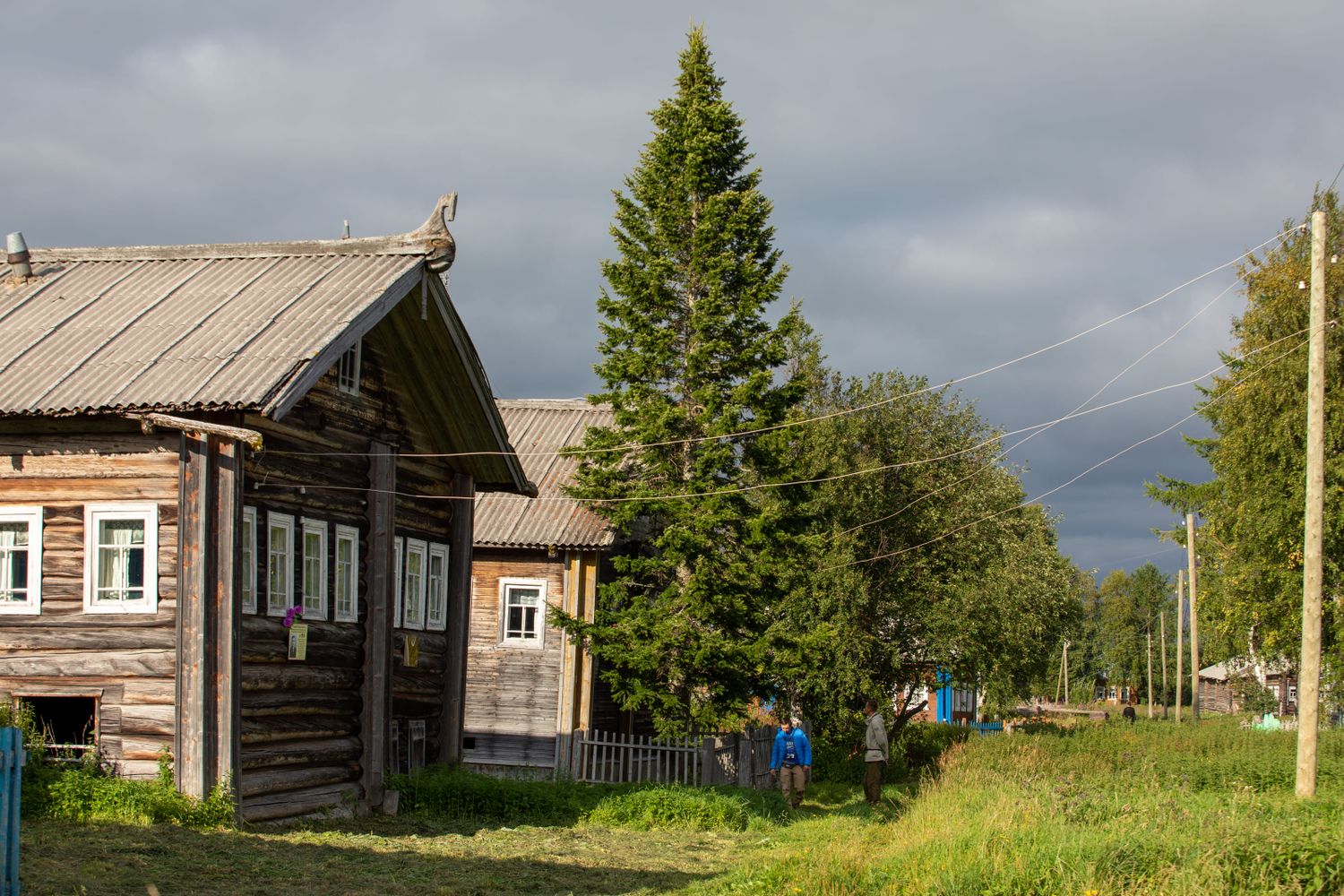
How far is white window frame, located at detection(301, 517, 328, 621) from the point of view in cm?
1947

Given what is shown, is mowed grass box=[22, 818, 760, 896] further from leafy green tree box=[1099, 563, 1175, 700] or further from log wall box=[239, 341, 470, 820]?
leafy green tree box=[1099, 563, 1175, 700]

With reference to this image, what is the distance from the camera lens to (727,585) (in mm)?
26500

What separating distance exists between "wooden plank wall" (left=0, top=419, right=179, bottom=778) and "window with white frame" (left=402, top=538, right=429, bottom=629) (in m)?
6.06

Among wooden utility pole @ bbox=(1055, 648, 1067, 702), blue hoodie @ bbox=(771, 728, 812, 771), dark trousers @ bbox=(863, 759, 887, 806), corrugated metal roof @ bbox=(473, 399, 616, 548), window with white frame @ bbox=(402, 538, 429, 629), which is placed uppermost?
corrugated metal roof @ bbox=(473, 399, 616, 548)

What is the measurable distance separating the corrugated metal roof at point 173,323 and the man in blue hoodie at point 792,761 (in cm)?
1118

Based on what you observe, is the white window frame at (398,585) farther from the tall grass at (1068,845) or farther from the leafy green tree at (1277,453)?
the leafy green tree at (1277,453)

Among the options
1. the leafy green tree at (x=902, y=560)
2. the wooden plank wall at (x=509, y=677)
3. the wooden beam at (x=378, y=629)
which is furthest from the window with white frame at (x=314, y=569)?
the leafy green tree at (x=902, y=560)

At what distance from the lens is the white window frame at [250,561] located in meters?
18.0

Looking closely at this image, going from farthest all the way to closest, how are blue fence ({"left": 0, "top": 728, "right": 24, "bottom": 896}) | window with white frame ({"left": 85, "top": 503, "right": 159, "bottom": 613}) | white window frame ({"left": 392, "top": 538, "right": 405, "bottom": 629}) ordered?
1. white window frame ({"left": 392, "top": 538, "right": 405, "bottom": 629})
2. window with white frame ({"left": 85, "top": 503, "right": 159, "bottom": 613})
3. blue fence ({"left": 0, "top": 728, "right": 24, "bottom": 896})

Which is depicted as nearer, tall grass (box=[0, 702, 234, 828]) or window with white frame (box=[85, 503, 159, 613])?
tall grass (box=[0, 702, 234, 828])

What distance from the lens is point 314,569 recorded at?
1973 cm

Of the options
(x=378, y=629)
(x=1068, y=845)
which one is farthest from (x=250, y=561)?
(x=1068, y=845)

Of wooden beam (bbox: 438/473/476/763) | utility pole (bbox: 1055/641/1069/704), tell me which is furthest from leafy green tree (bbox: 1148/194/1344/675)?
utility pole (bbox: 1055/641/1069/704)

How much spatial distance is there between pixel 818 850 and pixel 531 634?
50.9ft
